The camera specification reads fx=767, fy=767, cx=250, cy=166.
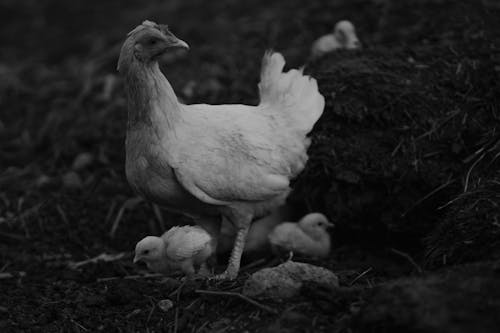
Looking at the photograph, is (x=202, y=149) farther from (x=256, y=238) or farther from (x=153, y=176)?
(x=256, y=238)

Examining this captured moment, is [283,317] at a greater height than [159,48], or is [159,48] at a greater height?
[159,48]

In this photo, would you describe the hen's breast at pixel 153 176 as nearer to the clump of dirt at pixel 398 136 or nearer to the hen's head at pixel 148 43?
the hen's head at pixel 148 43

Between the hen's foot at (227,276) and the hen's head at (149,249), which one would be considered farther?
the hen's head at (149,249)

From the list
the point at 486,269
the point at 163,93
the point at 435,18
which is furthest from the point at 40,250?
the point at 435,18

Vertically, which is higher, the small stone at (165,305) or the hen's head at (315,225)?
the small stone at (165,305)

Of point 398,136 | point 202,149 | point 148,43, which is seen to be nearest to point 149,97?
point 148,43

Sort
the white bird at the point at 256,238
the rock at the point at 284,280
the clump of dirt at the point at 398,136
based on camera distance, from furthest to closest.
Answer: the white bird at the point at 256,238
the clump of dirt at the point at 398,136
the rock at the point at 284,280

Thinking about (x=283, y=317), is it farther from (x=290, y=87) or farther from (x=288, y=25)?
(x=288, y=25)

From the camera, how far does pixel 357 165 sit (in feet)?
19.7

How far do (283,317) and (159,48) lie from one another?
74.5 inches

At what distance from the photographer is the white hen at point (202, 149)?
4.94m

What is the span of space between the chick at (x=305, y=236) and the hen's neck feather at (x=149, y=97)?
1557 mm

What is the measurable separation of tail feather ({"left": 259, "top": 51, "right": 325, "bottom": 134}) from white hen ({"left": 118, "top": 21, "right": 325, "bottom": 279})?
0.8 inches

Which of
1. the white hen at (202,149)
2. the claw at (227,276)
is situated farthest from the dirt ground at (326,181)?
the white hen at (202,149)
